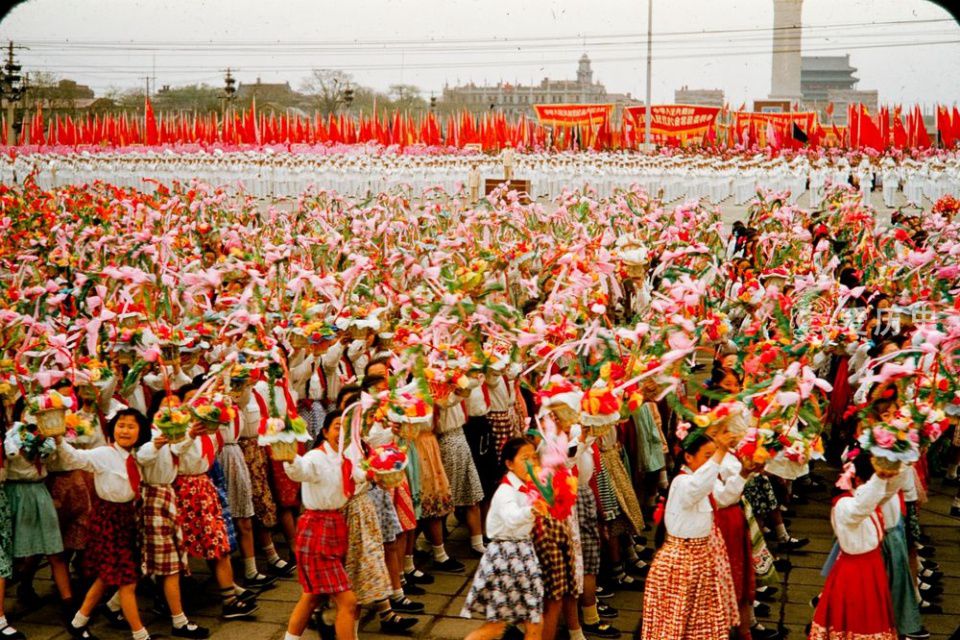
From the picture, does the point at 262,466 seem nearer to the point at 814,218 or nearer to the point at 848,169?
the point at 814,218

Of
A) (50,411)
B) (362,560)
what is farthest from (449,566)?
(50,411)

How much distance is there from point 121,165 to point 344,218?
679 inches

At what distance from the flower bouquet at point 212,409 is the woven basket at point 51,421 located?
0.71m

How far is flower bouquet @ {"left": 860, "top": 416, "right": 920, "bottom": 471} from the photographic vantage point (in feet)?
13.8

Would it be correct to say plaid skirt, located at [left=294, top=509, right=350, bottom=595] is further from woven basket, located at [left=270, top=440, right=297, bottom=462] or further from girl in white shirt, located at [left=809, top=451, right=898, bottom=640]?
→ girl in white shirt, located at [left=809, top=451, right=898, bottom=640]

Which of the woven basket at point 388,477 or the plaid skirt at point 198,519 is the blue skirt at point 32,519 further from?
the woven basket at point 388,477

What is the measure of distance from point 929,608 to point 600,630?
1.77 m

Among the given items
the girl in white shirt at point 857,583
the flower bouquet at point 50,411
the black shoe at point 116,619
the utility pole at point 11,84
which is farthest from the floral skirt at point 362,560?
the utility pole at point 11,84

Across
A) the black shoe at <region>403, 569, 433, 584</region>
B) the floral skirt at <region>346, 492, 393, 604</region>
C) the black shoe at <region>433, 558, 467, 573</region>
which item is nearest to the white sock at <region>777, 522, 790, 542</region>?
the black shoe at <region>433, 558, 467, 573</region>

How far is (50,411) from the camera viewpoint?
5227 mm

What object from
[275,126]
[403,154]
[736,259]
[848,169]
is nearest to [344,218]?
[736,259]

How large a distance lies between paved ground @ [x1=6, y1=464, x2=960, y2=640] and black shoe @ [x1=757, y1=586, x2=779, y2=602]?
0.04 meters

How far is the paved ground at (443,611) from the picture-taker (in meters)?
5.52

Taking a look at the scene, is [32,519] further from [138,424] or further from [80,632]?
[138,424]
